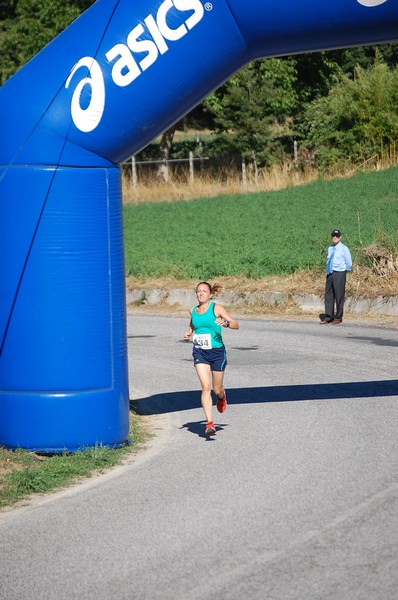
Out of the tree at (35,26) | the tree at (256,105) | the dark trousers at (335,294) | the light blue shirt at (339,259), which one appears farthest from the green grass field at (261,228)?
the tree at (35,26)

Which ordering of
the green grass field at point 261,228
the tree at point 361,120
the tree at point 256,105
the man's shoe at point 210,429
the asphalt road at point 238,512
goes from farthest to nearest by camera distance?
the tree at point 256,105
the tree at point 361,120
the green grass field at point 261,228
the man's shoe at point 210,429
the asphalt road at point 238,512

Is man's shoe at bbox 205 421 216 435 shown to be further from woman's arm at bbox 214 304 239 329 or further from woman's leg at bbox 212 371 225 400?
woman's arm at bbox 214 304 239 329

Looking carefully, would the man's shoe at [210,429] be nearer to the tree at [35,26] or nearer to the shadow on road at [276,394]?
the shadow on road at [276,394]

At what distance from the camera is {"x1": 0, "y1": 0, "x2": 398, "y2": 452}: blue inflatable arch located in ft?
31.3

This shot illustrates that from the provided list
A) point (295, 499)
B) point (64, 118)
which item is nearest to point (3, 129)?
point (64, 118)

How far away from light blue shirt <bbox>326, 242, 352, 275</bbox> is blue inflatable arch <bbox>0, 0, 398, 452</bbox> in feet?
34.9

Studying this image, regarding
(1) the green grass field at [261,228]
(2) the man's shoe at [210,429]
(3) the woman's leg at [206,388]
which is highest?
(1) the green grass field at [261,228]

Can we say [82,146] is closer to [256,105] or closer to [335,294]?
[335,294]

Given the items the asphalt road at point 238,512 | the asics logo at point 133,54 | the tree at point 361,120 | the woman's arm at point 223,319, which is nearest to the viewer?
the asphalt road at point 238,512

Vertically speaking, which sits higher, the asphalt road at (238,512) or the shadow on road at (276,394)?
the shadow on road at (276,394)

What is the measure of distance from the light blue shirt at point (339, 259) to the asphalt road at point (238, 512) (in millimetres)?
7006

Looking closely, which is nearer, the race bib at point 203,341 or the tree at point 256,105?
the race bib at point 203,341

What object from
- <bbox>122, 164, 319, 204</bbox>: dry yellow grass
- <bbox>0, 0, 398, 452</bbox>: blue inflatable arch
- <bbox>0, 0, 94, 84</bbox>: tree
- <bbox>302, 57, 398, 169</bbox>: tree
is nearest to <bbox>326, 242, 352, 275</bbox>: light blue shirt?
<bbox>0, 0, 398, 452</bbox>: blue inflatable arch

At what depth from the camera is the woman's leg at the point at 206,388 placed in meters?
10.4
